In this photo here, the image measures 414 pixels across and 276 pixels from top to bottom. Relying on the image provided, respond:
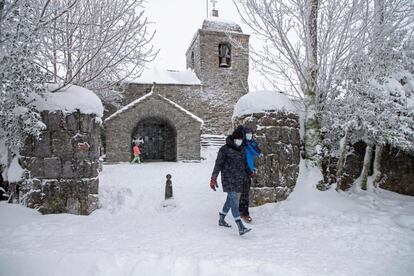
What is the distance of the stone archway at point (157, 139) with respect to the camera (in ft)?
63.8

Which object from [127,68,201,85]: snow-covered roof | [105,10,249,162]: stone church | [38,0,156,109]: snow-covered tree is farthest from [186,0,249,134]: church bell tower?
[38,0,156,109]: snow-covered tree

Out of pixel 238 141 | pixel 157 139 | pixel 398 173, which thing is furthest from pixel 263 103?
pixel 157 139

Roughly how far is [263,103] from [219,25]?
757 inches

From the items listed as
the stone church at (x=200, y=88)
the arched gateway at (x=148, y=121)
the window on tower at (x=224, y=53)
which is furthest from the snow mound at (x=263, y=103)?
the window on tower at (x=224, y=53)

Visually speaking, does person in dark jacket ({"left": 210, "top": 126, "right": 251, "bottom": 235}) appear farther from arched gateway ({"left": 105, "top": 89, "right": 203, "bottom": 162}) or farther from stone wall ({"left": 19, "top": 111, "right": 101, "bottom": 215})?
arched gateway ({"left": 105, "top": 89, "right": 203, "bottom": 162})

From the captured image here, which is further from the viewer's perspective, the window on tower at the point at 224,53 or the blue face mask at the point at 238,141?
the window on tower at the point at 224,53

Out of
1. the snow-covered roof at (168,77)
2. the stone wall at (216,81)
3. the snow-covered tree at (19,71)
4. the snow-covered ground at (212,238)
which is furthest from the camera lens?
the stone wall at (216,81)

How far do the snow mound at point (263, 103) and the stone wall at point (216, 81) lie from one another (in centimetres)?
1598

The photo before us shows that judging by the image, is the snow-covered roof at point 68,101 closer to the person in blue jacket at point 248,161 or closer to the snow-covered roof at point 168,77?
the person in blue jacket at point 248,161

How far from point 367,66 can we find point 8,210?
7089mm

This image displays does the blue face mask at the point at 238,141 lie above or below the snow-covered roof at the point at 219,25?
below

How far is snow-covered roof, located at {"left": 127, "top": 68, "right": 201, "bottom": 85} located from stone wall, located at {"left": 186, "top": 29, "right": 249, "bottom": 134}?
2.28ft

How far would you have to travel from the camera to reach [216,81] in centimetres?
2339

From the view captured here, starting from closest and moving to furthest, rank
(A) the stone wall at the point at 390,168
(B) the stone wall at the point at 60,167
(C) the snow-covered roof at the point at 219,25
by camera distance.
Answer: (B) the stone wall at the point at 60,167, (A) the stone wall at the point at 390,168, (C) the snow-covered roof at the point at 219,25
